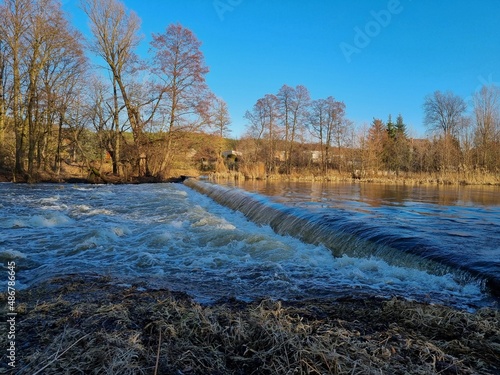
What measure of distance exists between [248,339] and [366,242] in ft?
11.5

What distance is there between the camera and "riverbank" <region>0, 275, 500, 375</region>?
176 centimetres

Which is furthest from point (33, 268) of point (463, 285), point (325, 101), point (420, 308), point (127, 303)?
point (325, 101)

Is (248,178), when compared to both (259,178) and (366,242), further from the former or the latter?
(366,242)

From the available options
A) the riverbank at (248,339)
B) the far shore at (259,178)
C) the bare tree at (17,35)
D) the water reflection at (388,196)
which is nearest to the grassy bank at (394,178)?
the far shore at (259,178)

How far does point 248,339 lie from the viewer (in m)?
2.06

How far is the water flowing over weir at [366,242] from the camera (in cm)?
378

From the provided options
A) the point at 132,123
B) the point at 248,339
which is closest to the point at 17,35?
the point at 132,123

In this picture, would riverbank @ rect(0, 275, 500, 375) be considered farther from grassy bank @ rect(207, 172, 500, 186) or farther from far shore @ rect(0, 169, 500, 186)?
grassy bank @ rect(207, 172, 500, 186)

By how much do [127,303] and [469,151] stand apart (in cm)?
3973

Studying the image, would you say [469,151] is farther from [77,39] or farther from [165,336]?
[165,336]

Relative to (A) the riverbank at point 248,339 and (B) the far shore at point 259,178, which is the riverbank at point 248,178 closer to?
(B) the far shore at point 259,178

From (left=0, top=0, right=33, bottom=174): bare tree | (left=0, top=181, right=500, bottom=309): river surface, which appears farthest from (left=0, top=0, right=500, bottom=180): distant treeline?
(left=0, top=181, right=500, bottom=309): river surface

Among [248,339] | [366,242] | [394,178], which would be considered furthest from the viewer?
[394,178]

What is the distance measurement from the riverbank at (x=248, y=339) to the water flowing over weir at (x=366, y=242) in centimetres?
99
